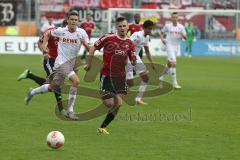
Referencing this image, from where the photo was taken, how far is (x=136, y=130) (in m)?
15.1

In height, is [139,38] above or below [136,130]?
above

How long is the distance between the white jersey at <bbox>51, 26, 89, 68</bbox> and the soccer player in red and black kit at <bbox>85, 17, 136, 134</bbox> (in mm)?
1766

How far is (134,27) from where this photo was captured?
1031 inches

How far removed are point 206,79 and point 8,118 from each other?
1573 cm

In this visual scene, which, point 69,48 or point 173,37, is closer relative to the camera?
point 69,48

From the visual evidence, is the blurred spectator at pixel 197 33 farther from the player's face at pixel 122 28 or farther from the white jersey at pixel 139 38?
the player's face at pixel 122 28

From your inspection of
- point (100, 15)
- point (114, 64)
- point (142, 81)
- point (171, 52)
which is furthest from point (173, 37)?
point (100, 15)

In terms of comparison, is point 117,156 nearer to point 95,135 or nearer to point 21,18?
point 95,135

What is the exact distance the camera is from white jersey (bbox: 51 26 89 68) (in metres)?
16.8

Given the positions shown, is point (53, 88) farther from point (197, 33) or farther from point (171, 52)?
point (197, 33)

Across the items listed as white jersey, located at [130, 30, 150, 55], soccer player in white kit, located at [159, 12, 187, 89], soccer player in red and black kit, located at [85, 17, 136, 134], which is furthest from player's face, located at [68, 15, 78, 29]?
soccer player in white kit, located at [159, 12, 187, 89]

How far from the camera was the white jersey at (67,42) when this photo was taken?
1679 centimetres

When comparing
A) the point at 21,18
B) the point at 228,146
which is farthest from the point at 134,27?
the point at 21,18

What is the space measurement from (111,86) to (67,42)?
2466 mm
